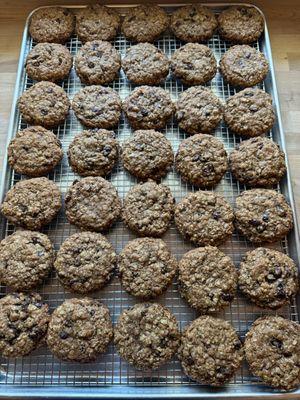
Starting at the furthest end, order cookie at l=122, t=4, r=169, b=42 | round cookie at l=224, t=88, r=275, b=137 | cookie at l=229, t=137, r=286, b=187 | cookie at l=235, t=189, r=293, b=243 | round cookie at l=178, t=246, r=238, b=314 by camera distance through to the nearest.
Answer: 1. cookie at l=122, t=4, r=169, b=42
2. round cookie at l=224, t=88, r=275, b=137
3. cookie at l=229, t=137, r=286, b=187
4. cookie at l=235, t=189, r=293, b=243
5. round cookie at l=178, t=246, r=238, b=314

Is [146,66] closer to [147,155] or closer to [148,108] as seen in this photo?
[148,108]

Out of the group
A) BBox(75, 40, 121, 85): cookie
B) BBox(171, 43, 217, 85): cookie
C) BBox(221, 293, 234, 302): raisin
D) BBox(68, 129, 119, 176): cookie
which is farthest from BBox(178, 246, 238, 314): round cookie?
BBox(75, 40, 121, 85): cookie

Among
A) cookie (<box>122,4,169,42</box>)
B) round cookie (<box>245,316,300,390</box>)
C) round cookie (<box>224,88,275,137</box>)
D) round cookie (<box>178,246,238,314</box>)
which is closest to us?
round cookie (<box>245,316,300,390</box>)

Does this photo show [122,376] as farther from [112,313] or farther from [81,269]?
[81,269]

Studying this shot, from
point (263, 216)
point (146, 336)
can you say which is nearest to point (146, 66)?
point (263, 216)

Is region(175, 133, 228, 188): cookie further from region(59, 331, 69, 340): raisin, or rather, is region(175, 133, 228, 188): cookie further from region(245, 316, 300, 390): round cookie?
region(59, 331, 69, 340): raisin

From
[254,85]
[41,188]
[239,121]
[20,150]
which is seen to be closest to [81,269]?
[41,188]
